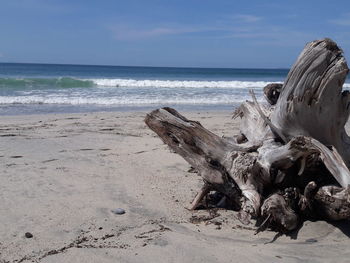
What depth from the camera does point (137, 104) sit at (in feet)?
50.8

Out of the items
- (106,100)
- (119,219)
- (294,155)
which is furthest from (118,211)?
(106,100)

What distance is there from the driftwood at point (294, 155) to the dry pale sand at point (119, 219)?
21cm

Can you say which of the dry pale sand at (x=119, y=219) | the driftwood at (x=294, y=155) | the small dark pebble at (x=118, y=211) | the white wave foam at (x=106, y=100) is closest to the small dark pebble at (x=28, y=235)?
the dry pale sand at (x=119, y=219)

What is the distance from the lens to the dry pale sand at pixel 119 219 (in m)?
3.03

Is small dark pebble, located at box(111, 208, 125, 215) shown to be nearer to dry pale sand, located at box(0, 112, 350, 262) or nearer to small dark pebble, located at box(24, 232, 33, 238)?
dry pale sand, located at box(0, 112, 350, 262)

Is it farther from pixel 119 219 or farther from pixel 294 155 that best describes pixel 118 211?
pixel 294 155

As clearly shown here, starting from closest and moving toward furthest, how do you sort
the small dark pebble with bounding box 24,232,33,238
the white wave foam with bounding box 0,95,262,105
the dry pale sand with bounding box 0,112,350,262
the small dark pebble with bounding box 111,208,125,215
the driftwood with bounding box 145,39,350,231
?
the dry pale sand with bounding box 0,112,350,262 → the small dark pebble with bounding box 24,232,33,238 → the driftwood with bounding box 145,39,350,231 → the small dark pebble with bounding box 111,208,125,215 → the white wave foam with bounding box 0,95,262,105

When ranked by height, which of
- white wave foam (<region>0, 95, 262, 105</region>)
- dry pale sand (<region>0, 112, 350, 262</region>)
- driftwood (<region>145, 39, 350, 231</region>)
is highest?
driftwood (<region>145, 39, 350, 231</region>)

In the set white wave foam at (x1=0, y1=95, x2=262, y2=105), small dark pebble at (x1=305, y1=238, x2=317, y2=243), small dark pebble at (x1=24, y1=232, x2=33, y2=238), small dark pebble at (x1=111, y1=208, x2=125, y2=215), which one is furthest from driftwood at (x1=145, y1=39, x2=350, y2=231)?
white wave foam at (x1=0, y1=95, x2=262, y2=105)

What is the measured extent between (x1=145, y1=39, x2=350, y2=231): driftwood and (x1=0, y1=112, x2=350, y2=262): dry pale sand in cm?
21

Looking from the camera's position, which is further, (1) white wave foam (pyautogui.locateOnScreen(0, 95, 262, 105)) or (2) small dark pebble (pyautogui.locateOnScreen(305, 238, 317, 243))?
(1) white wave foam (pyautogui.locateOnScreen(0, 95, 262, 105))

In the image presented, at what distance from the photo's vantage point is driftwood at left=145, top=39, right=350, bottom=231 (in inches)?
132

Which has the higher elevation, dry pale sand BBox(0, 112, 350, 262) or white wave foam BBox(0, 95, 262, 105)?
white wave foam BBox(0, 95, 262, 105)

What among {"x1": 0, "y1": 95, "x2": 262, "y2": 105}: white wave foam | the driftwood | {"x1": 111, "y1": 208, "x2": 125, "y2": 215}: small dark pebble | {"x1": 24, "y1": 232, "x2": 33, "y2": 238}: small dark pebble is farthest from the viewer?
{"x1": 0, "y1": 95, "x2": 262, "y2": 105}: white wave foam
